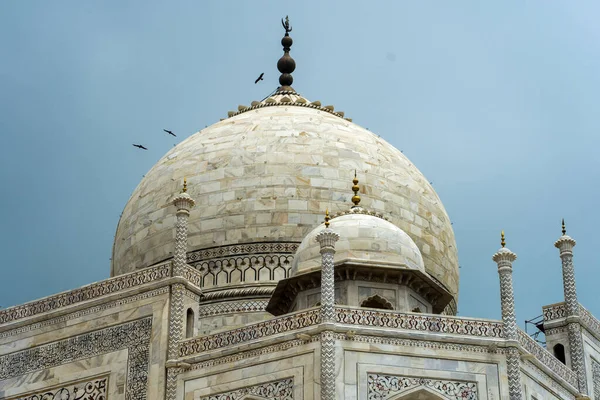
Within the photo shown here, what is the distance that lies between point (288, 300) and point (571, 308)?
411 centimetres

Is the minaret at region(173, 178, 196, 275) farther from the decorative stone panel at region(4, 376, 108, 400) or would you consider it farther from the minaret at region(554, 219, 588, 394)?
the minaret at region(554, 219, 588, 394)

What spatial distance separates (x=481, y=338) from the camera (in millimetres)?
19078

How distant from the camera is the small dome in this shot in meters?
21.1

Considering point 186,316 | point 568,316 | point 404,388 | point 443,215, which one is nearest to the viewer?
point 404,388

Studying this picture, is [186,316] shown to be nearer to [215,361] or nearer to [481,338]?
[215,361]

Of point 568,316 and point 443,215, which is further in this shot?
point 443,215

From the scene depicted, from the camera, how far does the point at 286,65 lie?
95.0ft

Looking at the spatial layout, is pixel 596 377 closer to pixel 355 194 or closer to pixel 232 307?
pixel 355 194

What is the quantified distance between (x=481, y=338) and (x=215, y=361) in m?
3.45

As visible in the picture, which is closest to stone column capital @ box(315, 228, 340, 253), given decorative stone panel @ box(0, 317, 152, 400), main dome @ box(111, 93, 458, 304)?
decorative stone panel @ box(0, 317, 152, 400)

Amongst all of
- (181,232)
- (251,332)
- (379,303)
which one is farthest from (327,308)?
(181,232)

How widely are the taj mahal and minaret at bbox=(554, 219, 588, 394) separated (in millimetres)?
22

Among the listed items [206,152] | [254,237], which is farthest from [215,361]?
[206,152]

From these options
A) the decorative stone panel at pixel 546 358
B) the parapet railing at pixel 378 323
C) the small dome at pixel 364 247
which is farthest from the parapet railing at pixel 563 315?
the parapet railing at pixel 378 323
